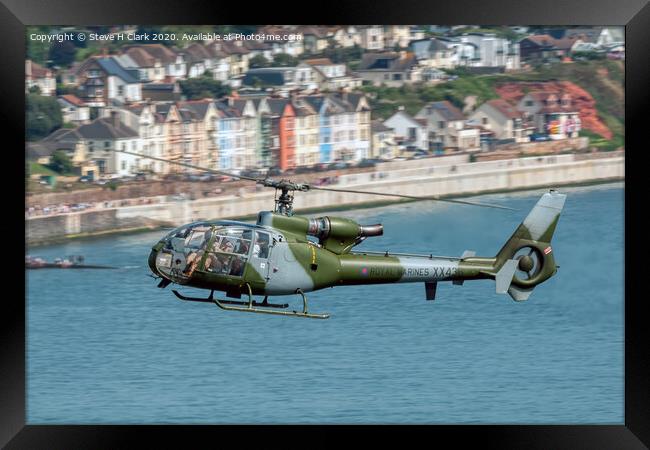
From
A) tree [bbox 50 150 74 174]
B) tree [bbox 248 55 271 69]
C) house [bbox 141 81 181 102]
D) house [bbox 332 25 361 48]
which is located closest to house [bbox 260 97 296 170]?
tree [bbox 248 55 271 69]

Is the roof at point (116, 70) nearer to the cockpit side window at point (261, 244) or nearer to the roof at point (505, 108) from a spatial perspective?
the roof at point (505, 108)

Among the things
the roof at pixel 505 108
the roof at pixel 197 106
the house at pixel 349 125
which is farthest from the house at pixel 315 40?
the roof at pixel 505 108

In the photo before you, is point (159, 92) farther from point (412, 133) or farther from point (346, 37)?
point (412, 133)

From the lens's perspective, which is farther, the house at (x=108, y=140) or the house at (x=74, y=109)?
the house at (x=74, y=109)

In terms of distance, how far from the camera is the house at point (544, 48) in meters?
46.6

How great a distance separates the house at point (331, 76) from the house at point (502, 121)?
391cm

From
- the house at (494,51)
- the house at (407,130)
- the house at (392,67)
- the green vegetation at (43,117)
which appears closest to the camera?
the green vegetation at (43,117)

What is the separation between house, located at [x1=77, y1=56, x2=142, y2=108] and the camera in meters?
41.3

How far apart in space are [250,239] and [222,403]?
8730 mm

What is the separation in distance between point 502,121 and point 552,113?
1.55 m

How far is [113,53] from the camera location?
42250 millimetres

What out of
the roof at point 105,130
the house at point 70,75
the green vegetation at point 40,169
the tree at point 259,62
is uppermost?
the tree at point 259,62
